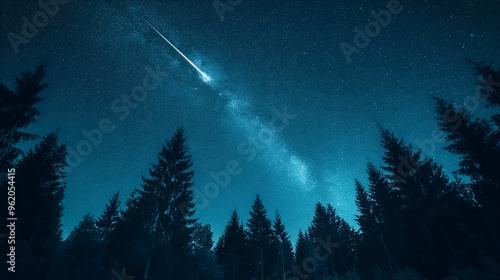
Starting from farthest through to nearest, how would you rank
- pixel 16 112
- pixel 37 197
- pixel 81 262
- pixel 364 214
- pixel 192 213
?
pixel 364 214, pixel 192 213, pixel 37 197, pixel 81 262, pixel 16 112

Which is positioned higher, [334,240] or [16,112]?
[16,112]

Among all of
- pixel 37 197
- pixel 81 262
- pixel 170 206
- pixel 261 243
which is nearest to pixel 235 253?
pixel 261 243

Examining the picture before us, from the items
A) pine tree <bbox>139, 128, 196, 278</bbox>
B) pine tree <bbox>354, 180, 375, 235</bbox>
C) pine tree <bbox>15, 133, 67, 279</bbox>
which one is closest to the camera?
pine tree <bbox>15, 133, 67, 279</bbox>

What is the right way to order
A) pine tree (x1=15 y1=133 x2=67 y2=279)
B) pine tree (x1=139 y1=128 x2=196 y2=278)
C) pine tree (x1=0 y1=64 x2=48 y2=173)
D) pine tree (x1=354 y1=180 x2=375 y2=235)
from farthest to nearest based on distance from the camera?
pine tree (x1=354 y1=180 x2=375 y2=235)
pine tree (x1=139 y1=128 x2=196 y2=278)
pine tree (x1=15 y1=133 x2=67 y2=279)
pine tree (x1=0 y1=64 x2=48 y2=173)

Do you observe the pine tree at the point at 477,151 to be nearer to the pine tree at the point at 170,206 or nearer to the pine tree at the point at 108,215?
Result: the pine tree at the point at 170,206

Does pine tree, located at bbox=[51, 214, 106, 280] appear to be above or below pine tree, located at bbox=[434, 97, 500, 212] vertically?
below

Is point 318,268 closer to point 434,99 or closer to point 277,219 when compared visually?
point 277,219

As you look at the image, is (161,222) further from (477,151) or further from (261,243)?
(477,151)

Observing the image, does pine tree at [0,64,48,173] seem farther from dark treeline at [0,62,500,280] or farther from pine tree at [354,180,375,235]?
pine tree at [354,180,375,235]

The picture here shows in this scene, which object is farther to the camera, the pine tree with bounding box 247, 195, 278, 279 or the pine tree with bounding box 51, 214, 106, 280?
the pine tree with bounding box 247, 195, 278, 279

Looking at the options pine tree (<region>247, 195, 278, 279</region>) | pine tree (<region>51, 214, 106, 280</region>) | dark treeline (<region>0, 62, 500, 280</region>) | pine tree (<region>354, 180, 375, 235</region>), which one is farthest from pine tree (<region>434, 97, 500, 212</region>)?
pine tree (<region>51, 214, 106, 280</region>)

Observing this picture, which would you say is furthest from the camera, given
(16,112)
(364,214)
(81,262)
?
(364,214)

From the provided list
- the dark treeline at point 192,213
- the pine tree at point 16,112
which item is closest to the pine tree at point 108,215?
the dark treeline at point 192,213

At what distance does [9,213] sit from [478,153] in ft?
105
